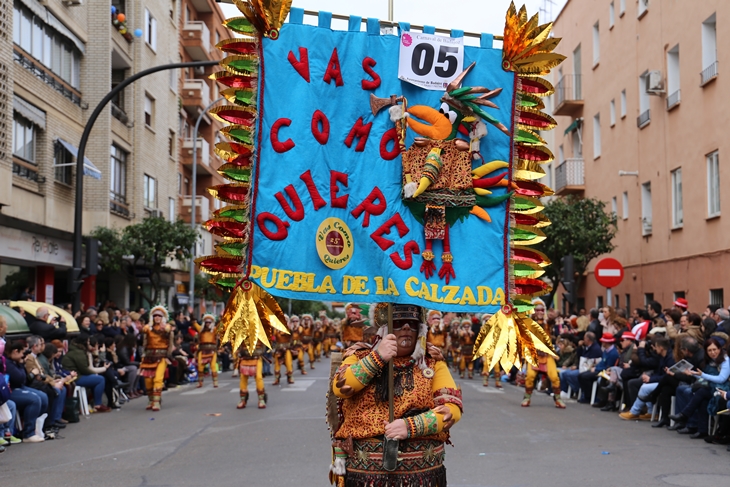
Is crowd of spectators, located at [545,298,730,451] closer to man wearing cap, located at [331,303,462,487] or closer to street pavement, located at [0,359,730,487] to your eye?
street pavement, located at [0,359,730,487]

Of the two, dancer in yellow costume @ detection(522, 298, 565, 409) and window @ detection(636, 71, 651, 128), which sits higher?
window @ detection(636, 71, 651, 128)

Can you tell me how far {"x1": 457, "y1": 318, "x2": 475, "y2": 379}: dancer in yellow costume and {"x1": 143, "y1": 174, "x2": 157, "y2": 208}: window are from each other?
13.8 m

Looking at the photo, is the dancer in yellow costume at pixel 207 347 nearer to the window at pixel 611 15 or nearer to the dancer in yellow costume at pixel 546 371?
the dancer in yellow costume at pixel 546 371

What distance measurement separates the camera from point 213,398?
18.8m

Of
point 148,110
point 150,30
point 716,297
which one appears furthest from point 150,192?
point 716,297

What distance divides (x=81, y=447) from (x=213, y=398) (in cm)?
698

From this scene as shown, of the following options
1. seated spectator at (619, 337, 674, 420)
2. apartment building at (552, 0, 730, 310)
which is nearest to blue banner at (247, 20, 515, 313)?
seated spectator at (619, 337, 674, 420)

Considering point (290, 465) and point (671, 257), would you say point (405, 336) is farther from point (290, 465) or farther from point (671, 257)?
point (671, 257)

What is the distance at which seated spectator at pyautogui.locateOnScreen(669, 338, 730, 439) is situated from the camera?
11922mm

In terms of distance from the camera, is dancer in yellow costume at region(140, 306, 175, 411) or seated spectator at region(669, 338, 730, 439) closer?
seated spectator at region(669, 338, 730, 439)

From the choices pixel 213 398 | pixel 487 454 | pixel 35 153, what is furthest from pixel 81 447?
pixel 35 153

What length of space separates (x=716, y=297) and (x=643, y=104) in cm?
832

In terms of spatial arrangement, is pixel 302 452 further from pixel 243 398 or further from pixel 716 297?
pixel 716 297

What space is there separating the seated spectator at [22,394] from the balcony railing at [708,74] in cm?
1677
